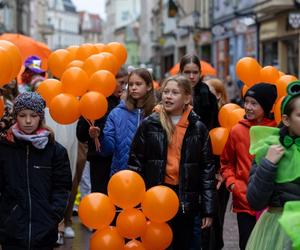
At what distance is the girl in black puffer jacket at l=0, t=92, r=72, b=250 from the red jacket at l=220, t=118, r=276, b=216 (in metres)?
1.32

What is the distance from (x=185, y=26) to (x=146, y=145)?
36773 millimetres

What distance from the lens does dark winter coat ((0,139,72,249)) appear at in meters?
5.11

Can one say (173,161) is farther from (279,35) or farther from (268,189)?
(279,35)

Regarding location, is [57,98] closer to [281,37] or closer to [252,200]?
[252,200]

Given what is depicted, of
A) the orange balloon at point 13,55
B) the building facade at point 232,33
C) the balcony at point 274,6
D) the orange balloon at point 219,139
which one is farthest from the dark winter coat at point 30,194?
the building facade at point 232,33

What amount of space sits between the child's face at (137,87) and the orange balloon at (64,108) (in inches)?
19.9

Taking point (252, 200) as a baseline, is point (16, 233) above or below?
below

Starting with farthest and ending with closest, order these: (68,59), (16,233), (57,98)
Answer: (68,59) < (57,98) < (16,233)

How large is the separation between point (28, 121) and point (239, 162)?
1.69m

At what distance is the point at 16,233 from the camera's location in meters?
5.10

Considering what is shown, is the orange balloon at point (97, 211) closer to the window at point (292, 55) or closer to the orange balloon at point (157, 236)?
the orange balloon at point (157, 236)

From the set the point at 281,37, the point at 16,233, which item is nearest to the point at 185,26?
the point at 281,37

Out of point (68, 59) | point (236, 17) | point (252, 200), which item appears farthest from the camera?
point (236, 17)

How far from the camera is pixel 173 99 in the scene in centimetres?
575
